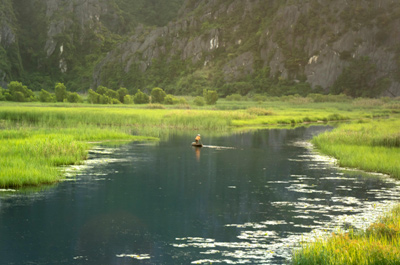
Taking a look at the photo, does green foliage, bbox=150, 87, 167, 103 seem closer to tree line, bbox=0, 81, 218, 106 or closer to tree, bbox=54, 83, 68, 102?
tree line, bbox=0, 81, 218, 106

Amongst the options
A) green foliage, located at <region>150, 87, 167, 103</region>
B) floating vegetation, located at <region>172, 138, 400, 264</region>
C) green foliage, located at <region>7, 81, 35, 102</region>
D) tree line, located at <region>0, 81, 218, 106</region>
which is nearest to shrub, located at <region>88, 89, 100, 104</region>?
tree line, located at <region>0, 81, 218, 106</region>

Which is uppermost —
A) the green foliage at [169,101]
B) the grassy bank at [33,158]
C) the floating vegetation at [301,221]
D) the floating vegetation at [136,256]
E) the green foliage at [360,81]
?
the green foliage at [360,81]

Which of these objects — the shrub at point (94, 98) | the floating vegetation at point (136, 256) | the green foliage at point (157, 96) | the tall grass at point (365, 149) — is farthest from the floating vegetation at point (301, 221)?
the green foliage at point (157, 96)

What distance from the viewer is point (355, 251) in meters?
14.4

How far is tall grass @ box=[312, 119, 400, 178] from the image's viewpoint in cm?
3141

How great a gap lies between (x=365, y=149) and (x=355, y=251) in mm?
24201

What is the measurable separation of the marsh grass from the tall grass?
552 inches

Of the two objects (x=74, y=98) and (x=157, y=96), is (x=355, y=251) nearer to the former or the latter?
(x=74, y=98)

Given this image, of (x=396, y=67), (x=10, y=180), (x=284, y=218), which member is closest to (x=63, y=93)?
(x=10, y=180)

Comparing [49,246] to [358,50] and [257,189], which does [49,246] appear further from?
[358,50]

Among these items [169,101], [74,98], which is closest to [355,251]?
[74,98]

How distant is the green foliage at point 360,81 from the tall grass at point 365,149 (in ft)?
447

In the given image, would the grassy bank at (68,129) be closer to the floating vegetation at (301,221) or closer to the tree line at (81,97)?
the floating vegetation at (301,221)

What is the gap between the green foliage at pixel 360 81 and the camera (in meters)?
180
